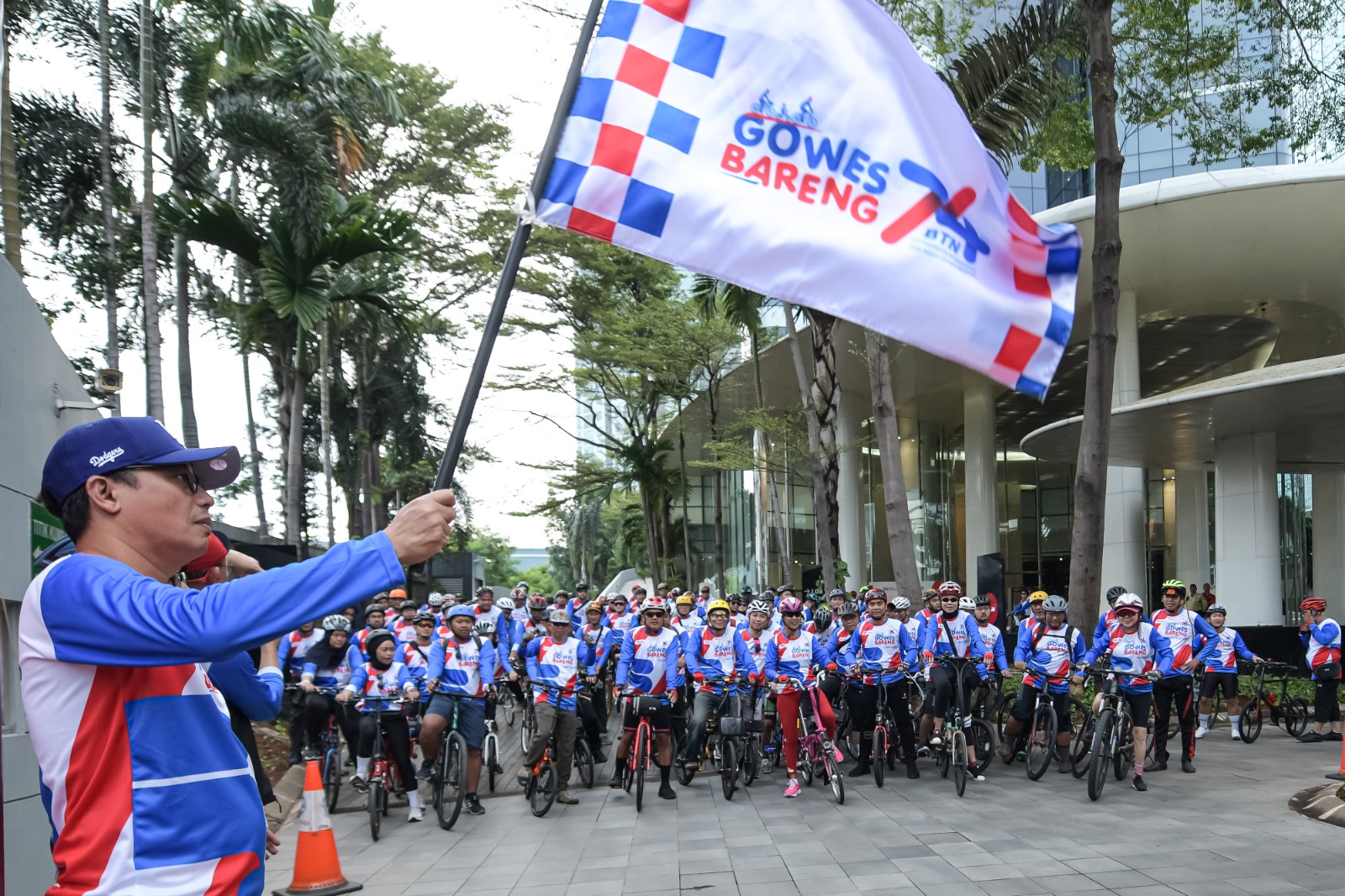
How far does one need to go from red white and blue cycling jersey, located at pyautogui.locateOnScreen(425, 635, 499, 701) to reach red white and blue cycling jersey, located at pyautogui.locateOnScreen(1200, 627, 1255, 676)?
9.49 meters

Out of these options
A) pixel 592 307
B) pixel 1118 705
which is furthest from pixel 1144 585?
pixel 1118 705

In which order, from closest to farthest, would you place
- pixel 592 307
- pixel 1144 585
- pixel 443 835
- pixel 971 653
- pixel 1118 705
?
pixel 443 835
pixel 1118 705
pixel 971 653
pixel 1144 585
pixel 592 307

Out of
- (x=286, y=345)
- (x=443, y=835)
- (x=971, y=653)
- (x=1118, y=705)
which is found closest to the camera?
(x=443, y=835)

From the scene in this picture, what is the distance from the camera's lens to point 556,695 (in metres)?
12.2

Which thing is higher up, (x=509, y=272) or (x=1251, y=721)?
(x=509, y=272)

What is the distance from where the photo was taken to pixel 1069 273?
4258mm

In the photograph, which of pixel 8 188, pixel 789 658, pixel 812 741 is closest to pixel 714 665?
pixel 789 658

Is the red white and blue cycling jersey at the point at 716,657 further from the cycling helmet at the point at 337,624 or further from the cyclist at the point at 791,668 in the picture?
the cycling helmet at the point at 337,624

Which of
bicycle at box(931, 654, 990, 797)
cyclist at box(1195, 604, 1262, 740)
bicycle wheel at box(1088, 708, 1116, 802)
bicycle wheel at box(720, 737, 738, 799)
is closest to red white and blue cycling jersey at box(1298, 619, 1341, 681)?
cyclist at box(1195, 604, 1262, 740)

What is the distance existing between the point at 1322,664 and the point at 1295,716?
4.02 ft

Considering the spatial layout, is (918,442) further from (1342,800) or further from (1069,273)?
(1069,273)

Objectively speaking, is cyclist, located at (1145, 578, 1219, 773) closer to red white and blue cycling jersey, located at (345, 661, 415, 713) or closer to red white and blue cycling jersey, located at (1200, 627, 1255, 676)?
red white and blue cycling jersey, located at (1200, 627, 1255, 676)

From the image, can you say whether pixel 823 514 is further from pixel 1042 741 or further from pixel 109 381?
pixel 109 381

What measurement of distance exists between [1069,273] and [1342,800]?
8.15 m
